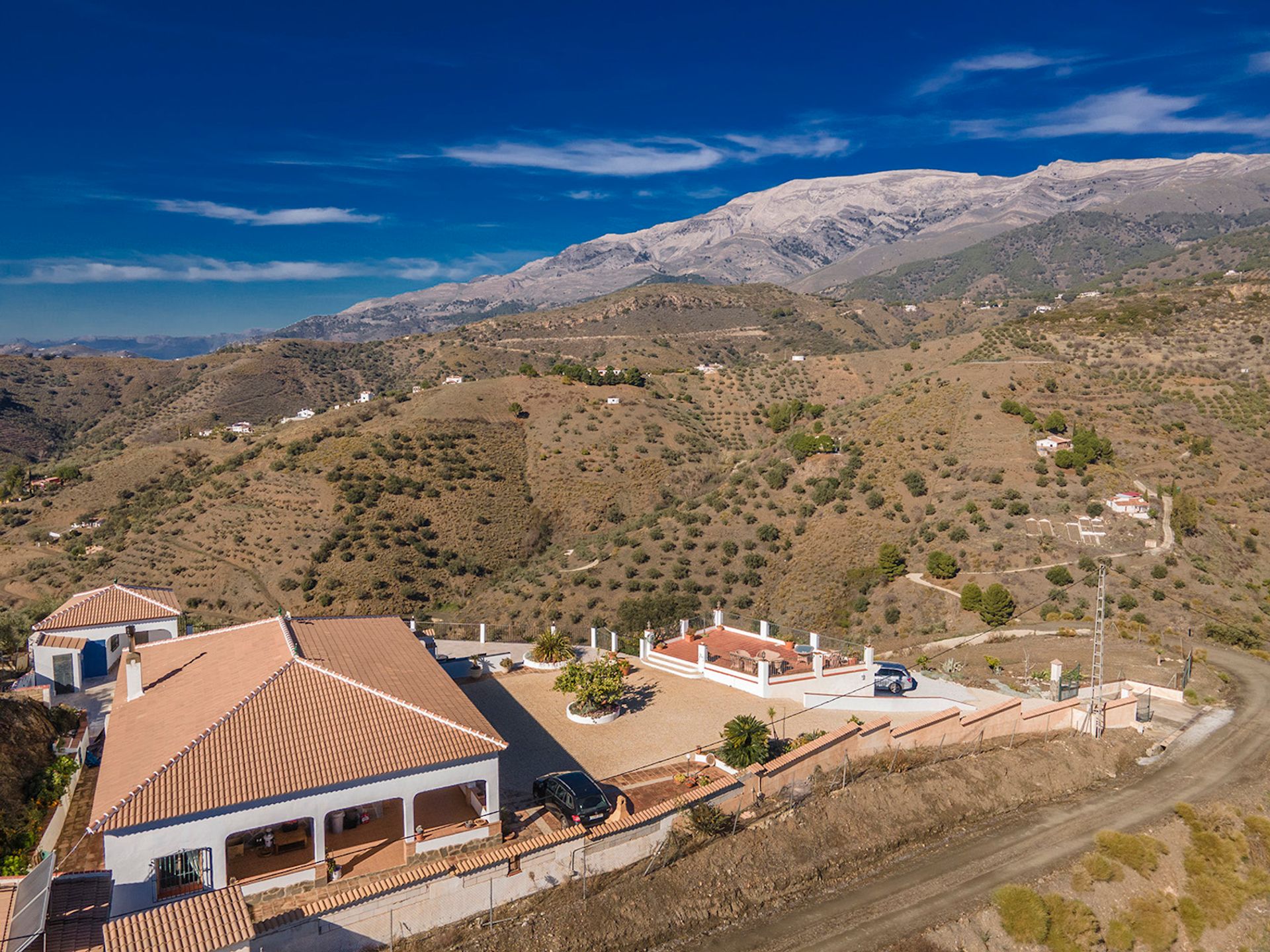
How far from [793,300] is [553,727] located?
490 ft

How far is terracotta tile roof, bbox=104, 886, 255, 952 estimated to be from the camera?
1072 cm

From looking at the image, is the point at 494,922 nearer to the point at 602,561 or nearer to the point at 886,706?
the point at 886,706

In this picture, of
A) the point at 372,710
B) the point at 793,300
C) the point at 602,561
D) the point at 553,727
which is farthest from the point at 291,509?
the point at 793,300

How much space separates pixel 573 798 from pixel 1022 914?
32.6 feet

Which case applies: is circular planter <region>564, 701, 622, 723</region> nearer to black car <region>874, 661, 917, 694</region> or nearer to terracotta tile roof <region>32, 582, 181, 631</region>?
black car <region>874, 661, 917, 694</region>

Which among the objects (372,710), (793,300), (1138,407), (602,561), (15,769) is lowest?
(602,561)

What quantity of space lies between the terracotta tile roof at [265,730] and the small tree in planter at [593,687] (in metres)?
4.86

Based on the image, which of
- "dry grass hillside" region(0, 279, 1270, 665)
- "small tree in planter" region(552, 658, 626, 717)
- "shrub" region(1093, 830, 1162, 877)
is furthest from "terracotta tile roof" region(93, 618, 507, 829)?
"dry grass hillside" region(0, 279, 1270, 665)

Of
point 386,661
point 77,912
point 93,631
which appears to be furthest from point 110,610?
point 77,912

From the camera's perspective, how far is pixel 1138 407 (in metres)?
55.2

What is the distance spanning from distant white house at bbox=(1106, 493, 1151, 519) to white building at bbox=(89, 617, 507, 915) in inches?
1574

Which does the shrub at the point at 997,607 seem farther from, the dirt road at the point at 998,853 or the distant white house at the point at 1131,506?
the distant white house at the point at 1131,506

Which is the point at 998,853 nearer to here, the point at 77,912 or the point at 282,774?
the point at 282,774

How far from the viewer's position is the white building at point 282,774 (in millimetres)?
12672
